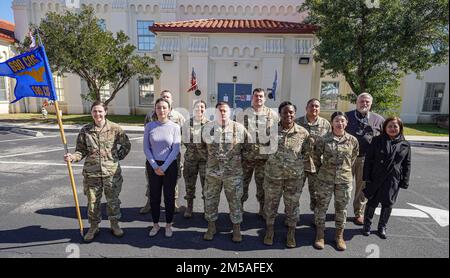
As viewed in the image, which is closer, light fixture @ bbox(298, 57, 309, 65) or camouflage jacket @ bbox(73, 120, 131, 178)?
camouflage jacket @ bbox(73, 120, 131, 178)

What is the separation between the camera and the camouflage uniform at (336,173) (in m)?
3.29

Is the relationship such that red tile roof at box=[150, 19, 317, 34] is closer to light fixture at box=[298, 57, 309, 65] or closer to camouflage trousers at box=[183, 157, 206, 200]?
light fixture at box=[298, 57, 309, 65]

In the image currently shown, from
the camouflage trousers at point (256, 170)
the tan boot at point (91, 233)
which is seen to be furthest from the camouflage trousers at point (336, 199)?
the tan boot at point (91, 233)

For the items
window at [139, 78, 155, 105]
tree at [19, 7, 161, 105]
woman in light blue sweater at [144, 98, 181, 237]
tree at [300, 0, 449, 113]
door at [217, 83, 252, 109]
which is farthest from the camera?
window at [139, 78, 155, 105]

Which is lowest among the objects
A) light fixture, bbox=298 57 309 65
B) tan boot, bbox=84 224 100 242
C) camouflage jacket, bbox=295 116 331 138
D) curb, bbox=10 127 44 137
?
tan boot, bbox=84 224 100 242

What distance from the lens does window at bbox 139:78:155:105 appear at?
16.8 meters

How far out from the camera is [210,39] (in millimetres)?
13609

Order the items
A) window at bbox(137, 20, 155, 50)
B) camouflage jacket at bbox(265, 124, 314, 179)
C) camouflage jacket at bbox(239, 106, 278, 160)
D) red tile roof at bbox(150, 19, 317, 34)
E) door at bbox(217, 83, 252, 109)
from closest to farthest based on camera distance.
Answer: camouflage jacket at bbox(265, 124, 314, 179)
camouflage jacket at bbox(239, 106, 278, 160)
red tile roof at bbox(150, 19, 317, 34)
door at bbox(217, 83, 252, 109)
window at bbox(137, 20, 155, 50)

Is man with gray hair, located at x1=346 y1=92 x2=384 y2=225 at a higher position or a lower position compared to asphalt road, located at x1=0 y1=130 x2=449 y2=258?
higher

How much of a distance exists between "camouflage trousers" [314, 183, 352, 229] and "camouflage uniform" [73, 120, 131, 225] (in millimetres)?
2716

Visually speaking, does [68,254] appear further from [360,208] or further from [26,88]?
[360,208]

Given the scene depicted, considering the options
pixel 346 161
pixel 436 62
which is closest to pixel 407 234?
pixel 346 161

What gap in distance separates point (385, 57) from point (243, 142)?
929 centimetres

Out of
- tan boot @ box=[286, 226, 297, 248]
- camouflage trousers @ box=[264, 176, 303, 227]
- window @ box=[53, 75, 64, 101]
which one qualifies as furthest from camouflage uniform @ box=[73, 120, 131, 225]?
window @ box=[53, 75, 64, 101]
